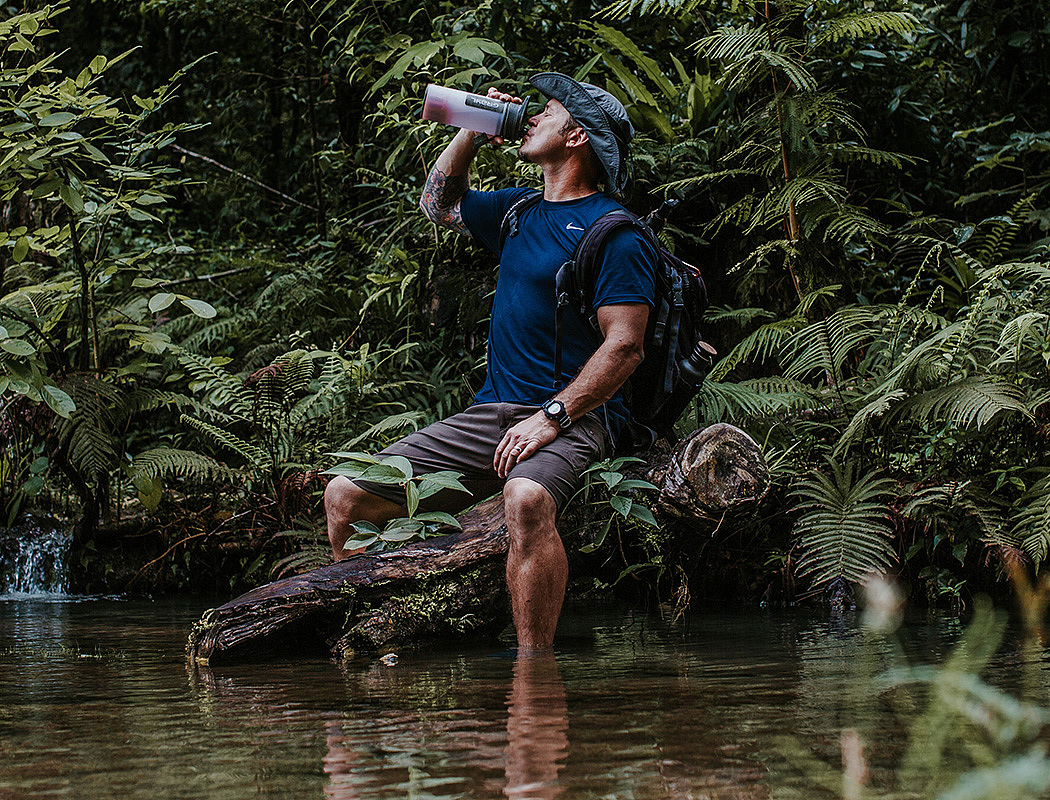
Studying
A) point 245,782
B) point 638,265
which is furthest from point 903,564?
point 245,782

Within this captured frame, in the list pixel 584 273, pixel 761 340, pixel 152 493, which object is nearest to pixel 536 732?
pixel 584 273

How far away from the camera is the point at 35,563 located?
21.6ft

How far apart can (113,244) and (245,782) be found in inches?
359

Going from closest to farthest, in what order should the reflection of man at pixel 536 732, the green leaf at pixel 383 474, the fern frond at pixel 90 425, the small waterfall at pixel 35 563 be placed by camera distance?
the reflection of man at pixel 536 732 → the green leaf at pixel 383 474 → the fern frond at pixel 90 425 → the small waterfall at pixel 35 563

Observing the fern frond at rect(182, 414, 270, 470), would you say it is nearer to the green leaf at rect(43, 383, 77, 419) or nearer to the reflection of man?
the green leaf at rect(43, 383, 77, 419)

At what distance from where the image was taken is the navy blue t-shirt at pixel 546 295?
4012 millimetres

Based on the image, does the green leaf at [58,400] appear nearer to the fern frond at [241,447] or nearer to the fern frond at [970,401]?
the fern frond at [241,447]

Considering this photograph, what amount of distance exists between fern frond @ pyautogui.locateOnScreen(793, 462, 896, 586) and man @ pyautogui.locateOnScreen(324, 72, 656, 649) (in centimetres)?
114

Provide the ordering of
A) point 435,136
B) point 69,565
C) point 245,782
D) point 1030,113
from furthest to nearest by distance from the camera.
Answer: point 1030,113 → point 435,136 → point 69,565 → point 245,782

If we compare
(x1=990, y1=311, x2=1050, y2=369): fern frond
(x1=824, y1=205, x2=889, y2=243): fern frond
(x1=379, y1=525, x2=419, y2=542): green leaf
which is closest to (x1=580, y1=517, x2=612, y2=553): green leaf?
(x1=379, y1=525, x2=419, y2=542): green leaf

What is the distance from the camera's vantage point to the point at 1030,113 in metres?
8.43

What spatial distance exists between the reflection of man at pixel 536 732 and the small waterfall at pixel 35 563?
435 centimetres

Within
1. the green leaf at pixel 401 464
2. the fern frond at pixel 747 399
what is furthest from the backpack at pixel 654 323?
the fern frond at pixel 747 399

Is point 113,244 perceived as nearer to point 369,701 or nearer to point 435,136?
point 435,136
